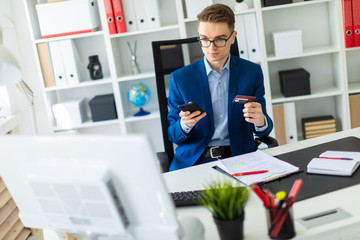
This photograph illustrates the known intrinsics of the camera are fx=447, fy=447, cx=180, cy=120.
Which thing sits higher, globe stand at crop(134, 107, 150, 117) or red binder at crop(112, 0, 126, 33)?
red binder at crop(112, 0, 126, 33)

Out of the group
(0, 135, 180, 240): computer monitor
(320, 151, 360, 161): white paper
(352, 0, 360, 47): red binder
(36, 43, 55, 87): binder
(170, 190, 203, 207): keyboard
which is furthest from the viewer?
(36, 43, 55, 87): binder

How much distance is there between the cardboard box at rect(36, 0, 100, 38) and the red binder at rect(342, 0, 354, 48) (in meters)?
1.94

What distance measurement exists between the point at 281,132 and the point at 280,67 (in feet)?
1.94

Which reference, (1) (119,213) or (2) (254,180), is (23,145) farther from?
(2) (254,180)

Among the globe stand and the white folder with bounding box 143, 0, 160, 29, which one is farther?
the globe stand

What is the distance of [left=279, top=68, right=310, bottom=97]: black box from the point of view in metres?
3.58

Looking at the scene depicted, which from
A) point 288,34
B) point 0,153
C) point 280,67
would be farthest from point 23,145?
point 280,67

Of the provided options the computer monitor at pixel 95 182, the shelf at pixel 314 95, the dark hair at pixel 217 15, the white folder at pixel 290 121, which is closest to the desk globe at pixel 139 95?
the shelf at pixel 314 95

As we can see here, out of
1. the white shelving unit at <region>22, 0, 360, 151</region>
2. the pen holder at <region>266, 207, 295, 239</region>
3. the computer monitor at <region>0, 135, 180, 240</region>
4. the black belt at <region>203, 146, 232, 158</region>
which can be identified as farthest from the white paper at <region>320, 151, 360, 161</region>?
the white shelving unit at <region>22, 0, 360, 151</region>

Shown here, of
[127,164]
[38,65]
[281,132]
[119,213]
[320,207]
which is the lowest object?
[281,132]

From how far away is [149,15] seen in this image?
11.4 ft

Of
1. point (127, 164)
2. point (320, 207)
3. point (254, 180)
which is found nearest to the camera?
point (127, 164)

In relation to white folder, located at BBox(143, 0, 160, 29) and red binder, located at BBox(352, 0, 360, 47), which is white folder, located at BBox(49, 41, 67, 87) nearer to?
white folder, located at BBox(143, 0, 160, 29)

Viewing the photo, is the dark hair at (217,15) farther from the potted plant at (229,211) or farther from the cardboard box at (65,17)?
the cardboard box at (65,17)
